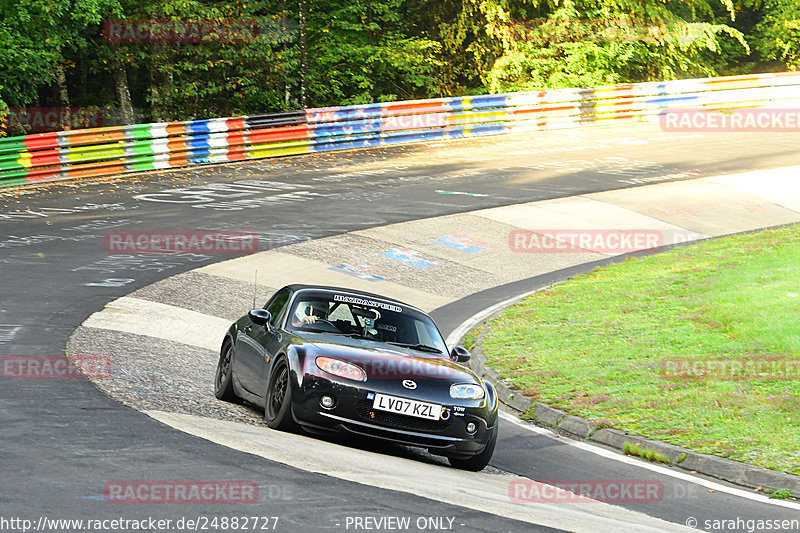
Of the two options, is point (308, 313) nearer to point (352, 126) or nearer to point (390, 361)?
point (390, 361)

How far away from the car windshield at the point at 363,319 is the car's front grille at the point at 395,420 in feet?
3.91

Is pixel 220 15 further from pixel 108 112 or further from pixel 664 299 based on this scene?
pixel 664 299

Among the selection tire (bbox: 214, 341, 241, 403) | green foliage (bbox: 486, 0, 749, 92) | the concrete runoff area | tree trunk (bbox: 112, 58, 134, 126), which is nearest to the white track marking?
the concrete runoff area

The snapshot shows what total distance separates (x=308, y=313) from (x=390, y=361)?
1.46m

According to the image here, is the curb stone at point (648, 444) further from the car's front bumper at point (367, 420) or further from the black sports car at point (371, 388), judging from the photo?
the car's front bumper at point (367, 420)

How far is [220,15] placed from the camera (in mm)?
33000

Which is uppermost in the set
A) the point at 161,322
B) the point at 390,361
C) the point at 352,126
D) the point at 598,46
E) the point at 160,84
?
the point at 598,46

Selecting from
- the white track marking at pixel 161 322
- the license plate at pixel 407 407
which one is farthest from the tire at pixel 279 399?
the white track marking at pixel 161 322

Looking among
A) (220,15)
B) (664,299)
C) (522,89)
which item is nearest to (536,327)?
(664,299)

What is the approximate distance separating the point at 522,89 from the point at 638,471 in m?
32.9

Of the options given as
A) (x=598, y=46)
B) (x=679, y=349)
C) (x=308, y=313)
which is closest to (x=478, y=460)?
(x=308, y=313)

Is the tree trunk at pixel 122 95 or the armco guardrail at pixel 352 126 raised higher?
the tree trunk at pixel 122 95

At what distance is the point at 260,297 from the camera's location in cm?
1783

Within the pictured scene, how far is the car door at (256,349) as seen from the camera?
389 inches
